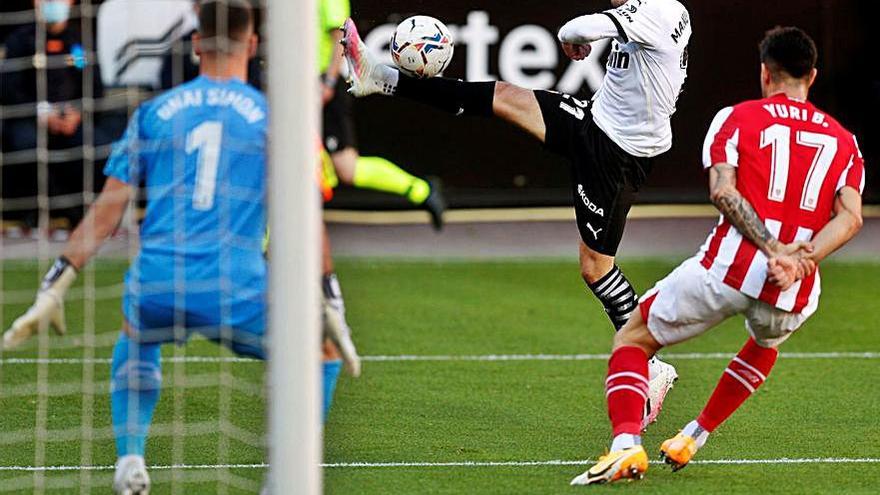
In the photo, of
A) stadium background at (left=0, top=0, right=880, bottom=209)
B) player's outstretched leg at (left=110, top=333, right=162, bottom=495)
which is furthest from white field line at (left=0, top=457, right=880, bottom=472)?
stadium background at (left=0, top=0, right=880, bottom=209)

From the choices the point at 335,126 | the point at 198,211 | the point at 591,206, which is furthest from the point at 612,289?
the point at 335,126

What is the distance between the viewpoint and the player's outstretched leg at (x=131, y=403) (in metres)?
5.69

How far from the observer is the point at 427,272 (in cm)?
1291

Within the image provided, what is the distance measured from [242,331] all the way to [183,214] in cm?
46

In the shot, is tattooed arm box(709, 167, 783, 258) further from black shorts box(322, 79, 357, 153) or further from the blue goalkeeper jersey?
black shorts box(322, 79, 357, 153)

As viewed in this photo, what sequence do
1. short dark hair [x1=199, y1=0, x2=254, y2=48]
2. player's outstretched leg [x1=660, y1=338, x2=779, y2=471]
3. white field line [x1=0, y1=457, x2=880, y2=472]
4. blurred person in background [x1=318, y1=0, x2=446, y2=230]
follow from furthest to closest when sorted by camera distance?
blurred person in background [x1=318, y1=0, x2=446, y2=230] < white field line [x1=0, y1=457, x2=880, y2=472] < player's outstretched leg [x1=660, y1=338, x2=779, y2=471] < short dark hair [x1=199, y1=0, x2=254, y2=48]

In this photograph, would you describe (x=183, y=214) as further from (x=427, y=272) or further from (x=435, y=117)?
(x=435, y=117)

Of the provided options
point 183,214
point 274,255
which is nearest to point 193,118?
point 183,214

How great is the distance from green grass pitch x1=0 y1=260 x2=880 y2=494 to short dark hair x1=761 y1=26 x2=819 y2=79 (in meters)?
1.62

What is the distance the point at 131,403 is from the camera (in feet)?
18.8

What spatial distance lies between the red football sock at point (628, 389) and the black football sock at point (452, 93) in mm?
2047

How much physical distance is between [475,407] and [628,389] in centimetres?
191

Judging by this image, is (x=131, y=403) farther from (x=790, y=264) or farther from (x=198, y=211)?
(x=790, y=264)

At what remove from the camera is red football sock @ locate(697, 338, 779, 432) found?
634cm
